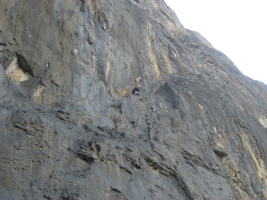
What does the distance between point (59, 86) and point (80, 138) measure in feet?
10.4

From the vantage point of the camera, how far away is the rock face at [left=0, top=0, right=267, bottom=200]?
11219mm

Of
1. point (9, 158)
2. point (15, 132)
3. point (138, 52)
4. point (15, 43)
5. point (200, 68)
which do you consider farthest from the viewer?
point (200, 68)

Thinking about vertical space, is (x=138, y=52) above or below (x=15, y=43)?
above

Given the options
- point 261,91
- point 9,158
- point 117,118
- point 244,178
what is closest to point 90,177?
point 9,158

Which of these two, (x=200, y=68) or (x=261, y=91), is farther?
(x=261, y=91)

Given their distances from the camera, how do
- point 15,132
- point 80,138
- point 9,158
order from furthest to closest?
point 80,138 < point 15,132 < point 9,158

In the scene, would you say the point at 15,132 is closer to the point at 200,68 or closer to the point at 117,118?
the point at 117,118

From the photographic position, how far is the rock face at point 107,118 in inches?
442

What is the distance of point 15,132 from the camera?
440 inches

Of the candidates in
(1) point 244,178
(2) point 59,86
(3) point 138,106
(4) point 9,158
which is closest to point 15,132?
(4) point 9,158

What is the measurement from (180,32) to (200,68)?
860cm

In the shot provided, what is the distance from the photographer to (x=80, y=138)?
12.6 m

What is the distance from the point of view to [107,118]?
611 inches

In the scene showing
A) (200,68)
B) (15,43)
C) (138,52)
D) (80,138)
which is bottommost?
(80,138)
